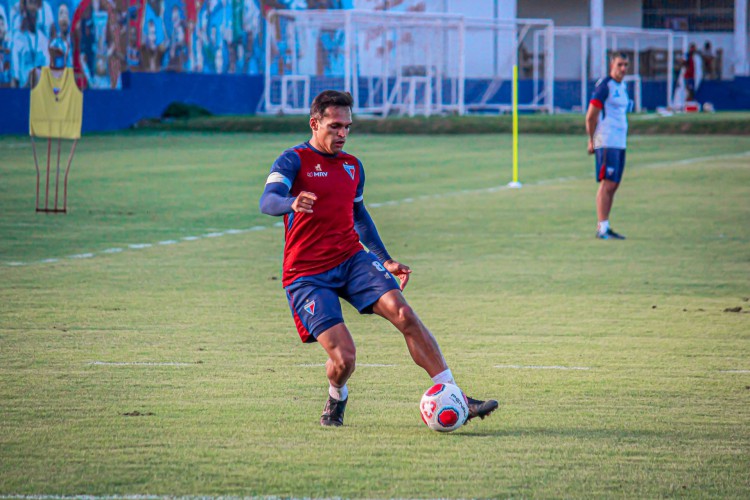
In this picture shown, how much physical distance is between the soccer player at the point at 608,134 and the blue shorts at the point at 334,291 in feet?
29.5

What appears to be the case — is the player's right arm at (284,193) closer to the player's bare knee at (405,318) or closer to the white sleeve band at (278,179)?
the white sleeve band at (278,179)

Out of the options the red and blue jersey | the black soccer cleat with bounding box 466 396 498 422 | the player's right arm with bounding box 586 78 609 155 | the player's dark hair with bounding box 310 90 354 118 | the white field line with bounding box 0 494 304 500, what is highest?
the player's right arm with bounding box 586 78 609 155

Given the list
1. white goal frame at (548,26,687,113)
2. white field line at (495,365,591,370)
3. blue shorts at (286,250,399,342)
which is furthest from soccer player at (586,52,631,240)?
white goal frame at (548,26,687,113)

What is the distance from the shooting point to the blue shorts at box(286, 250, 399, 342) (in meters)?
6.41

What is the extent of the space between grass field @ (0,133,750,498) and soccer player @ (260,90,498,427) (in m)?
0.33

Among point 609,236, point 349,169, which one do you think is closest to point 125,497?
point 349,169

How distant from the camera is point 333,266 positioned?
6.57 metres

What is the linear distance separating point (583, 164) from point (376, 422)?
2206cm

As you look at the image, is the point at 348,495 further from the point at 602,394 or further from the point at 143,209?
the point at 143,209

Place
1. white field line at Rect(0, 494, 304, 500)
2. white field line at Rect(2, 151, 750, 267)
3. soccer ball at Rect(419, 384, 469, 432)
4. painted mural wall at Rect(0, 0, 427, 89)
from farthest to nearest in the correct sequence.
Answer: painted mural wall at Rect(0, 0, 427, 89) → white field line at Rect(2, 151, 750, 267) → soccer ball at Rect(419, 384, 469, 432) → white field line at Rect(0, 494, 304, 500)

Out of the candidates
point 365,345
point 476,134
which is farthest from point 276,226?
point 476,134

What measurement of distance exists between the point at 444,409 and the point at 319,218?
117cm

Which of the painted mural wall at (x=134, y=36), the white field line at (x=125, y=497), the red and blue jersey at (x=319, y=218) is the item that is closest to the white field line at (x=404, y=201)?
the red and blue jersey at (x=319, y=218)

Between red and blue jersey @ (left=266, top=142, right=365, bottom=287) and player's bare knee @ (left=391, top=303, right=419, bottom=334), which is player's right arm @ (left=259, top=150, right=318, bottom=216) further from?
player's bare knee @ (left=391, top=303, right=419, bottom=334)
